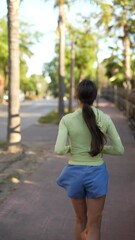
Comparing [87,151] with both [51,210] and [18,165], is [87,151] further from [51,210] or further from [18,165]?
[18,165]

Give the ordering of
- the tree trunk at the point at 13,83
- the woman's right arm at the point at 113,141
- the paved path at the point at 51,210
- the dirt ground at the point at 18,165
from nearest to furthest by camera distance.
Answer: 1. the woman's right arm at the point at 113,141
2. the paved path at the point at 51,210
3. the dirt ground at the point at 18,165
4. the tree trunk at the point at 13,83

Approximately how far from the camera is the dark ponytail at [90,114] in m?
3.63

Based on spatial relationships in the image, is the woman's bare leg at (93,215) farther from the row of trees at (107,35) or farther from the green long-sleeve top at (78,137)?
the row of trees at (107,35)

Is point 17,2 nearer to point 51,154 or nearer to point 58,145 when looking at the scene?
point 51,154

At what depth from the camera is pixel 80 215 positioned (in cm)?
386

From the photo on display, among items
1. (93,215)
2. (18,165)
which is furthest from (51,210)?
(18,165)

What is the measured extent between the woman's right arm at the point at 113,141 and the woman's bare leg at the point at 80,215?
463 mm

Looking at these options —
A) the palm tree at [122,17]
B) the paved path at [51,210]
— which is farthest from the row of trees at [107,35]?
the paved path at [51,210]

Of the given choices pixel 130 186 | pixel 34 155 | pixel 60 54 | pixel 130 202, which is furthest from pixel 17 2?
pixel 60 54

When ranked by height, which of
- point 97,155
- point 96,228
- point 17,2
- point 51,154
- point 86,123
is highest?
point 17,2

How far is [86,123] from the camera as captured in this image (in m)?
3.65

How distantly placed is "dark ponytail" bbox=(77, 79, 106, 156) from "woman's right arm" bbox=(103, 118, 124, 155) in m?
0.08

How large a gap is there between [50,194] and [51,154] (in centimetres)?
462

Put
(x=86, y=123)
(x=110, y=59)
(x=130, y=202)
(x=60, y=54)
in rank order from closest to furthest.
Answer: (x=86, y=123)
(x=130, y=202)
(x=60, y=54)
(x=110, y=59)
